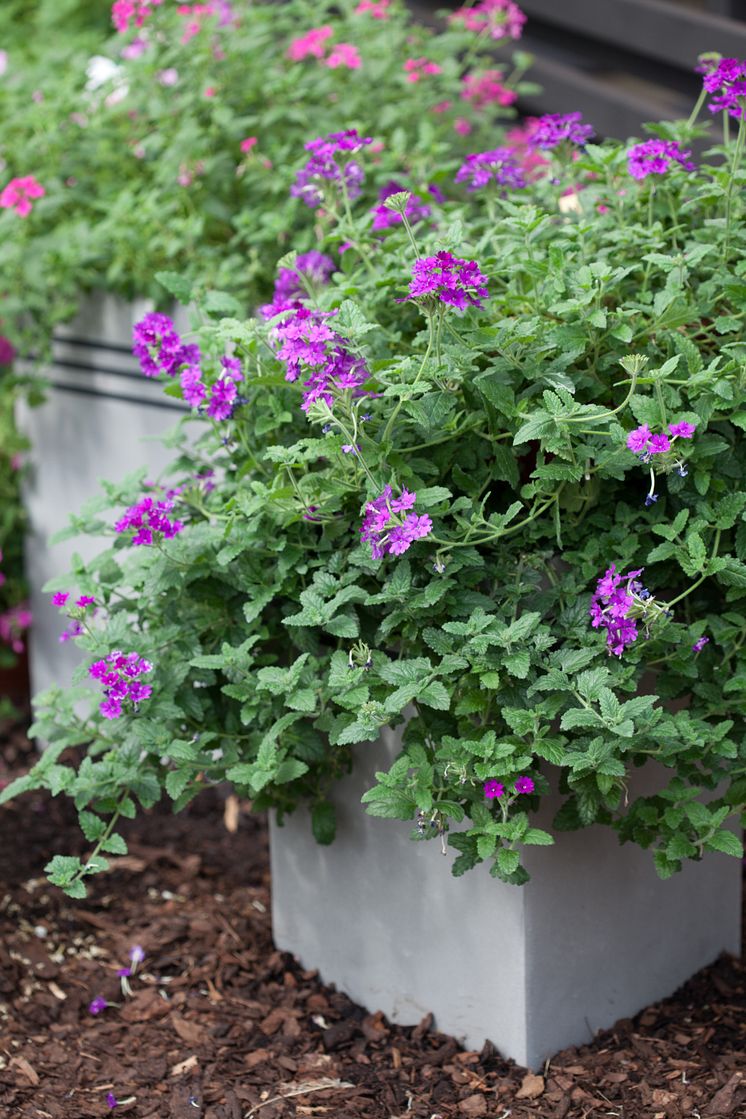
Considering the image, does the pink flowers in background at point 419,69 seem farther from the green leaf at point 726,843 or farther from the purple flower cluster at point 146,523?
the green leaf at point 726,843

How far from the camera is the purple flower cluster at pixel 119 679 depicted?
6.24 ft

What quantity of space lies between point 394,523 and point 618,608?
0.29m

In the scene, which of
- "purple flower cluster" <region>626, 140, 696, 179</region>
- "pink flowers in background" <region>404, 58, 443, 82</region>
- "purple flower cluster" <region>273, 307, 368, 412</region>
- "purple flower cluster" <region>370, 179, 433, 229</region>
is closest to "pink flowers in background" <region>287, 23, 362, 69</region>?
"pink flowers in background" <region>404, 58, 443, 82</region>

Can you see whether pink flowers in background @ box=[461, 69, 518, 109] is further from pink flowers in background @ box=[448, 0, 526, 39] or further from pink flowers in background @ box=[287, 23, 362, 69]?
pink flowers in background @ box=[287, 23, 362, 69]

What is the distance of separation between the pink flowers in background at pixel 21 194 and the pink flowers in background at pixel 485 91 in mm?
966

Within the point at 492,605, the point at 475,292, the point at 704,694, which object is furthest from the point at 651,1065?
the point at 475,292

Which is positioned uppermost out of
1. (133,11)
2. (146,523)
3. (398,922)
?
(133,11)

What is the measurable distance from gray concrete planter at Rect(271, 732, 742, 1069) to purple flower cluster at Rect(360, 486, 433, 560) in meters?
0.41

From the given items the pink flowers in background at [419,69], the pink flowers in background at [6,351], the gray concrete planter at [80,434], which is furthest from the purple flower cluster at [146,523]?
the pink flowers in background at [6,351]

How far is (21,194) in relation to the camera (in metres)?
3.05

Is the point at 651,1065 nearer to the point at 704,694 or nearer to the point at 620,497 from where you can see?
the point at 704,694

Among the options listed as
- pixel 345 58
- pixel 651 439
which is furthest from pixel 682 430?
pixel 345 58

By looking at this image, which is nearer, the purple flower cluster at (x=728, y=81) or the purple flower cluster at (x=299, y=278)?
the purple flower cluster at (x=728, y=81)

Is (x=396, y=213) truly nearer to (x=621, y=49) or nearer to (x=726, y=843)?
(x=726, y=843)
